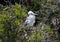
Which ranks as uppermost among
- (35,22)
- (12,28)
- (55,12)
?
(12,28)

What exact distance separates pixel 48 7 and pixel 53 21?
426 mm

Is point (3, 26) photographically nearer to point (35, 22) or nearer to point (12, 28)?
point (12, 28)

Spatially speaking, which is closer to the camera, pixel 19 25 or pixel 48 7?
pixel 19 25

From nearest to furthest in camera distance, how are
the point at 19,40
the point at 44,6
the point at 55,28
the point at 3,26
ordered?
the point at 3,26 < the point at 19,40 < the point at 55,28 < the point at 44,6

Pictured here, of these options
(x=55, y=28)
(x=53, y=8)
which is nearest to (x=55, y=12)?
(x=53, y=8)

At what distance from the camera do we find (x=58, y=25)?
14.5 ft

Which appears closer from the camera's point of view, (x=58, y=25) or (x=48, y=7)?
(x=58, y=25)

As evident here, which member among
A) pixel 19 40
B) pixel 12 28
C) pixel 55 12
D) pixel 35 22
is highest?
pixel 12 28

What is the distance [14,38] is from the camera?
7.01ft

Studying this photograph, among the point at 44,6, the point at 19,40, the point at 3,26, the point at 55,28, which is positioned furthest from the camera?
the point at 44,6

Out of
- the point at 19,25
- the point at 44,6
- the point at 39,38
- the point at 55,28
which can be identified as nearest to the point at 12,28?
the point at 19,25

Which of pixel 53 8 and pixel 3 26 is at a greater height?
pixel 3 26

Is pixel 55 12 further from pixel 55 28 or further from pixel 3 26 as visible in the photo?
pixel 3 26

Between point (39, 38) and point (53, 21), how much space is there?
2.48 metres
